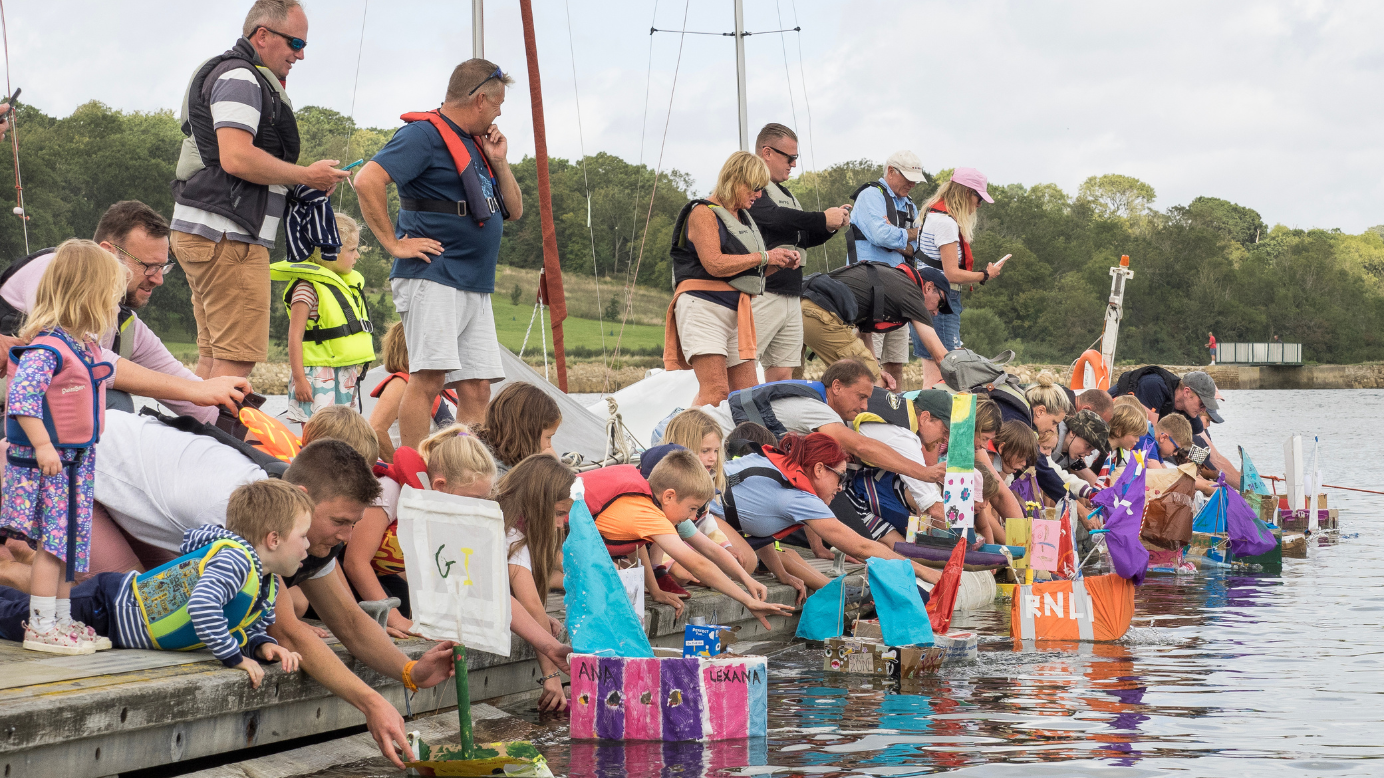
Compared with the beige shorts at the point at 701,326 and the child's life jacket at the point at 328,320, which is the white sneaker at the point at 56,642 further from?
the beige shorts at the point at 701,326

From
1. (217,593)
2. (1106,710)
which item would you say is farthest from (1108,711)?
(217,593)

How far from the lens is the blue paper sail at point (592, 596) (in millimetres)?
4391

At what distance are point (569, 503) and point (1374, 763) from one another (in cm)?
277

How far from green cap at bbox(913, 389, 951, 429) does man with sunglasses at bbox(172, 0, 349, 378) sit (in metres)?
3.77

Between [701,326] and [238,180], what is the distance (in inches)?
123

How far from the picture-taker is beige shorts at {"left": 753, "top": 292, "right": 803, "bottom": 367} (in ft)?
28.1

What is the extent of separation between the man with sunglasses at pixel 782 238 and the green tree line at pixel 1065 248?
709 inches

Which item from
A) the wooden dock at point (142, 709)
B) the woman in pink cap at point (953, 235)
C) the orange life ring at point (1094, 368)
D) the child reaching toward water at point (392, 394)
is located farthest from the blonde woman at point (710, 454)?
the orange life ring at point (1094, 368)

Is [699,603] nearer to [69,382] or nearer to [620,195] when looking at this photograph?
[69,382]

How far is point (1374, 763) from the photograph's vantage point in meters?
4.23

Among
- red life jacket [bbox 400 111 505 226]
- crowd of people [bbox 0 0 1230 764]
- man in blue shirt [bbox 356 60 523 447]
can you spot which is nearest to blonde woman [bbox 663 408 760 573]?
crowd of people [bbox 0 0 1230 764]

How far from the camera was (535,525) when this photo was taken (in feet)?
15.9

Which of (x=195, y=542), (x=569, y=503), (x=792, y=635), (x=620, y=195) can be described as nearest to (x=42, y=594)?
(x=195, y=542)

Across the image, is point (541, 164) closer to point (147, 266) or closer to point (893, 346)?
point (893, 346)
